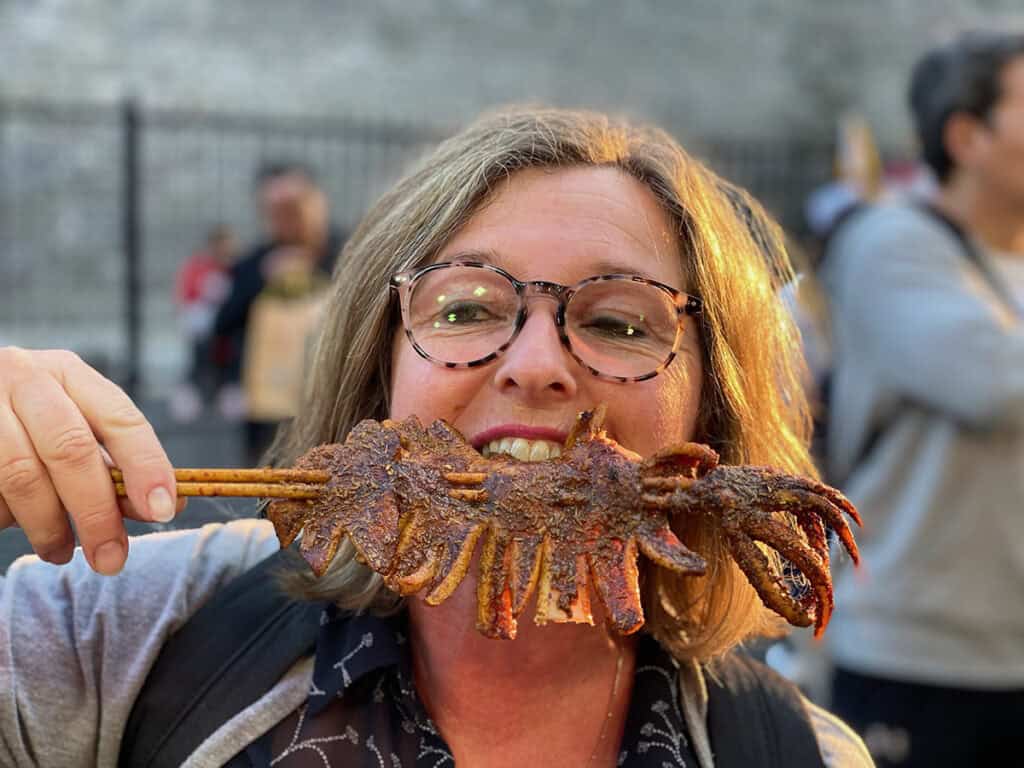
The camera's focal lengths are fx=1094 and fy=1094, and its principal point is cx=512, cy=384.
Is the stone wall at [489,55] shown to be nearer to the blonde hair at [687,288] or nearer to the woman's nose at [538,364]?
the blonde hair at [687,288]

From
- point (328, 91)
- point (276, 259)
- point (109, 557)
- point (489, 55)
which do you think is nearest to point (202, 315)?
point (276, 259)

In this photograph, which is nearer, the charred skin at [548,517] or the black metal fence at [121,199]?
the charred skin at [548,517]

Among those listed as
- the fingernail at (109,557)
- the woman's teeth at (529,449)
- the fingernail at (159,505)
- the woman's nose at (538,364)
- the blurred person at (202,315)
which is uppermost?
the woman's nose at (538,364)

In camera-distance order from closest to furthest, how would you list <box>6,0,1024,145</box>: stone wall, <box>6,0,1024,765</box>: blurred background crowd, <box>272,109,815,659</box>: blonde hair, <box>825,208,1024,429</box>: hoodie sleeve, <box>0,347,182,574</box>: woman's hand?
<box>0,347,182,574</box>: woman's hand < <box>272,109,815,659</box>: blonde hair < <box>825,208,1024,429</box>: hoodie sleeve < <box>6,0,1024,765</box>: blurred background crowd < <box>6,0,1024,145</box>: stone wall

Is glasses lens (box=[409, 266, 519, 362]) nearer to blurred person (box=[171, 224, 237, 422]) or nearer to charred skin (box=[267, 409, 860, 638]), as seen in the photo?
charred skin (box=[267, 409, 860, 638])

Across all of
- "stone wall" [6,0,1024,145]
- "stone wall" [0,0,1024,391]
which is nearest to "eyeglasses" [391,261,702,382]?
"stone wall" [0,0,1024,391]

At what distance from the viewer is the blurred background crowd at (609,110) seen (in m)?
3.63

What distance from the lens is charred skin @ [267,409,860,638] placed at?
5.46ft

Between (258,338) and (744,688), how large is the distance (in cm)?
535

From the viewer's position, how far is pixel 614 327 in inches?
75.5

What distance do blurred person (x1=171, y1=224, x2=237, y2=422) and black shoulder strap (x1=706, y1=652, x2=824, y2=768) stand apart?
20.4ft

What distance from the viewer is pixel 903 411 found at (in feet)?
12.2

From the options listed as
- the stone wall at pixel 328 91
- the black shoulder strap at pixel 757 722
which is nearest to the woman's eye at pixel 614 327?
the black shoulder strap at pixel 757 722

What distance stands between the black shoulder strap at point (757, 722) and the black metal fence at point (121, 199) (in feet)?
39.4
